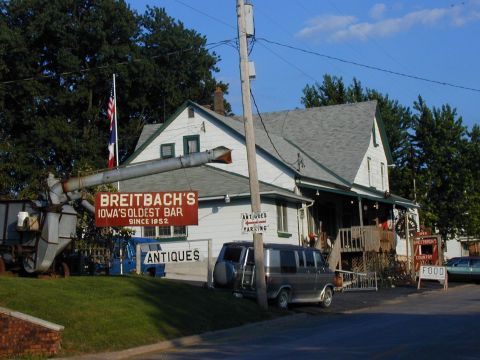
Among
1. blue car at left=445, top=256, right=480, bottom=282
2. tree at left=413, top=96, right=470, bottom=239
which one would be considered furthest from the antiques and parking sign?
tree at left=413, top=96, right=470, bottom=239

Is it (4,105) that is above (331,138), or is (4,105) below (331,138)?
above

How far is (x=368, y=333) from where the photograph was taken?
17.0m

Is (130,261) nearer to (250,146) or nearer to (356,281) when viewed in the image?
(250,146)

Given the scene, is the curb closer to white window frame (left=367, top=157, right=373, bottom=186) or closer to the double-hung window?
the double-hung window

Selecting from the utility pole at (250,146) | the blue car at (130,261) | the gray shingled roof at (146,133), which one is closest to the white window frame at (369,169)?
the gray shingled roof at (146,133)

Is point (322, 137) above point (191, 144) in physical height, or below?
above

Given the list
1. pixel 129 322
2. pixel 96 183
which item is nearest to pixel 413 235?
pixel 96 183

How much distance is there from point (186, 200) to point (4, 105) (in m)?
33.7

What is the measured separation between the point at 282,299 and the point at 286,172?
1373cm

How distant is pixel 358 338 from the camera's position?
1605 cm

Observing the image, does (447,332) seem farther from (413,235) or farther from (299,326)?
(413,235)

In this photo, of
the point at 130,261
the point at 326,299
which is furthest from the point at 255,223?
the point at 130,261

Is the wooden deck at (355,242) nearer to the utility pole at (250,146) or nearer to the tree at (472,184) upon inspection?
the utility pole at (250,146)

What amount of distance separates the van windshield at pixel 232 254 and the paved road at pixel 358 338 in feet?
8.23
